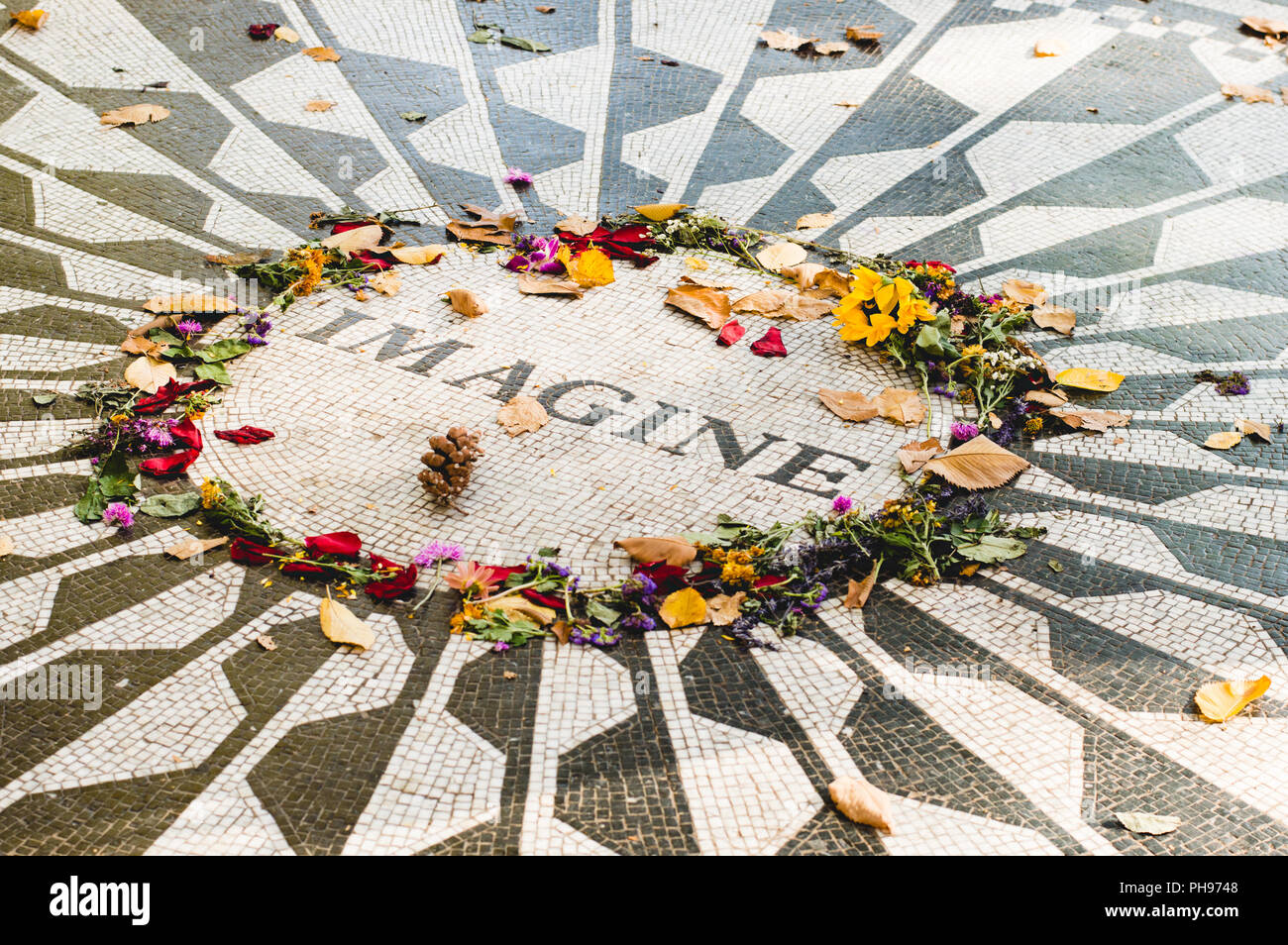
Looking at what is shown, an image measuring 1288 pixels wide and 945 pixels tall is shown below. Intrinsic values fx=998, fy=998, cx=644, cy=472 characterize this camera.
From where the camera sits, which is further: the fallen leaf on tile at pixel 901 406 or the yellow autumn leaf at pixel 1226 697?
the fallen leaf on tile at pixel 901 406

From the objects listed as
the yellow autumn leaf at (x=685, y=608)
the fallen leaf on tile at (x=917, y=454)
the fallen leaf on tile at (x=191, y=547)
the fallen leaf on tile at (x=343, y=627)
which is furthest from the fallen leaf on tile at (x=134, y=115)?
the fallen leaf on tile at (x=917, y=454)

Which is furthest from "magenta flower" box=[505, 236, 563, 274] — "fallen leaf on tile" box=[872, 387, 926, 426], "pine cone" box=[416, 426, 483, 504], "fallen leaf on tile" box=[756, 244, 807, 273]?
"fallen leaf on tile" box=[872, 387, 926, 426]

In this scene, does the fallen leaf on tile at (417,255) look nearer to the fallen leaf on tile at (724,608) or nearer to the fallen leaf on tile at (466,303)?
the fallen leaf on tile at (466,303)

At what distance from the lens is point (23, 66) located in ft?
24.4

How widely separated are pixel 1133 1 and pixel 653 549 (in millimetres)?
8329

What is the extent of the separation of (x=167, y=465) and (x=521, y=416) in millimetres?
1663

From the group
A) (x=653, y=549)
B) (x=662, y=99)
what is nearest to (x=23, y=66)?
(x=662, y=99)

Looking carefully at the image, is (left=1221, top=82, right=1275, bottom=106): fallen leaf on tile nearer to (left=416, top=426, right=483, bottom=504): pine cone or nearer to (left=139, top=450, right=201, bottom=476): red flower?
(left=416, top=426, right=483, bottom=504): pine cone

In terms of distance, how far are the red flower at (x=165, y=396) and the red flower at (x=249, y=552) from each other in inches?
45.0

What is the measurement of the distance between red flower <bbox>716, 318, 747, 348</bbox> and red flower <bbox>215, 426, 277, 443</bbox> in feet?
8.11

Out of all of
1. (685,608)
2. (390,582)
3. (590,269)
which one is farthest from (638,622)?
(590,269)

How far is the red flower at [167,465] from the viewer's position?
4609 millimetres

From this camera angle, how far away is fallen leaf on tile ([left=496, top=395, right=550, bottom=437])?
5.02 metres

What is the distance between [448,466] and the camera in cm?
455
